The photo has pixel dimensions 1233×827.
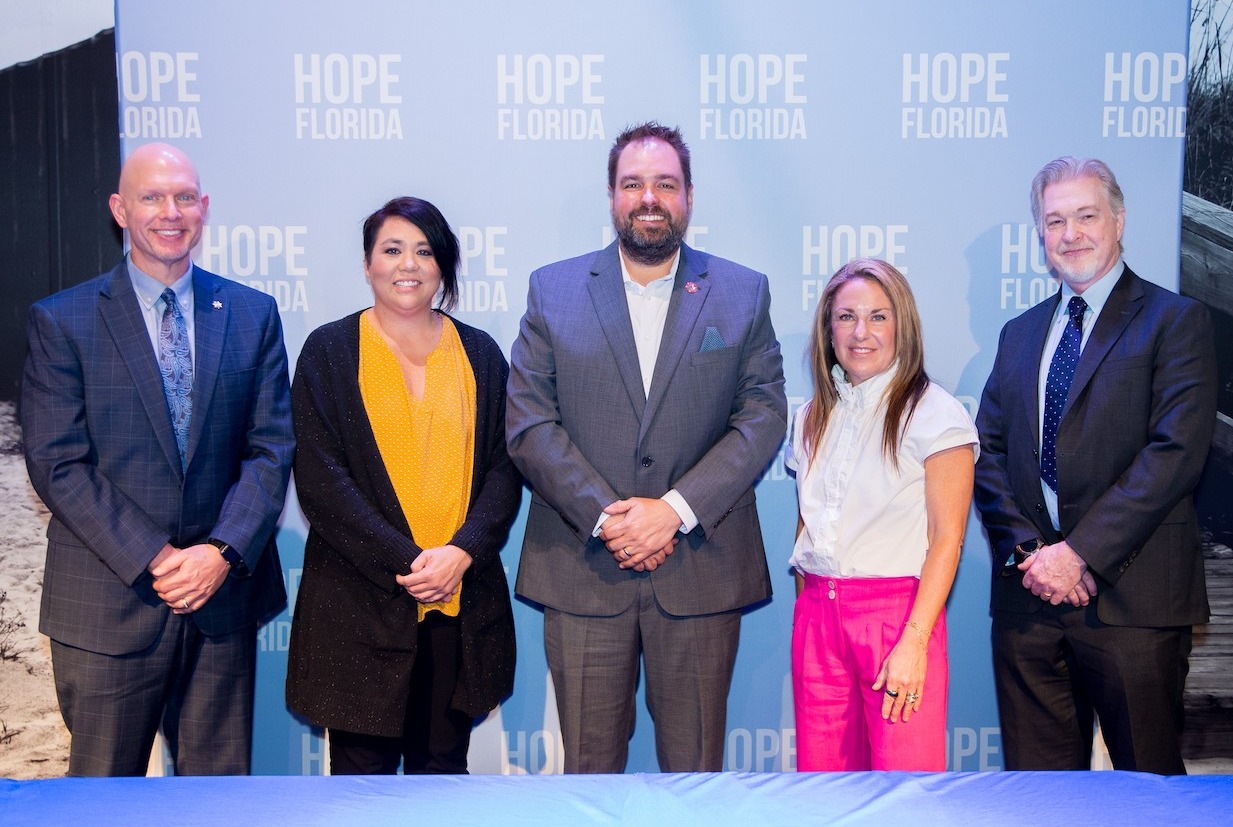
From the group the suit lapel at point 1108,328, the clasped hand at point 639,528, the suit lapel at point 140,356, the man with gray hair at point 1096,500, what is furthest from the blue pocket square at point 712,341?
the suit lapel at point 140,356

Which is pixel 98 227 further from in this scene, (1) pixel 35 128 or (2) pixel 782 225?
(2) pixel 782 225

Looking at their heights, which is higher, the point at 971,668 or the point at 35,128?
the point at 35,128

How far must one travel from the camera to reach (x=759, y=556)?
2799 millimetres

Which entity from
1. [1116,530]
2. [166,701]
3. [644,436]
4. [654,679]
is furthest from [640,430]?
[166,701]

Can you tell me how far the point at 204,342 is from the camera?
8.80 ft

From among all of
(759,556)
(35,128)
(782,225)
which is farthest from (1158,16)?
(35,128)

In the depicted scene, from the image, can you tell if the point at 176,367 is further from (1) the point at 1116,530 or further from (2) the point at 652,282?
(1) the point at 1116,530

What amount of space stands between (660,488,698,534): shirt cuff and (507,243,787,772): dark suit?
17 millimetres

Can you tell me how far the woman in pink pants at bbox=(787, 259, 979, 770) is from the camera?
7.64ft

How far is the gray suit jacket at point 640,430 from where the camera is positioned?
2.63m

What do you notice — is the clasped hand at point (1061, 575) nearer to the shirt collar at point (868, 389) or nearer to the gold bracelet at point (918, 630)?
the gold bracelet at point (918, 630)

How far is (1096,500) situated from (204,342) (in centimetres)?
243

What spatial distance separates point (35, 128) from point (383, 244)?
1.56m

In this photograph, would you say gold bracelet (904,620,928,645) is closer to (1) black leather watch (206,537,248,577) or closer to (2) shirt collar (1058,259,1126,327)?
(2) shirt collar (1058,259,1126,327)
